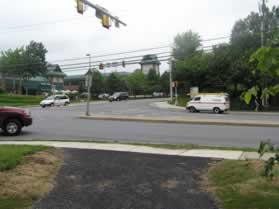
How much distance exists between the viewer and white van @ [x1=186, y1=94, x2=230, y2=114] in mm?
36344

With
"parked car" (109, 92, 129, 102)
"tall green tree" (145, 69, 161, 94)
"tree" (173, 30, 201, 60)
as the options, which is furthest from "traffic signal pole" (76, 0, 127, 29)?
"tall green tree" (145, 69, 161, 94)

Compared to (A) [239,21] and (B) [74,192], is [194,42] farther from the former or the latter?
(B) [74,192]

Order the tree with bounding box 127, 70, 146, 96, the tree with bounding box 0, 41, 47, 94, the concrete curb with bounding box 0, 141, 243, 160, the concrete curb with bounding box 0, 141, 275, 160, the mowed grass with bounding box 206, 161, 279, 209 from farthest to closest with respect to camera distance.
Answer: the tree with bounding box 127, 70, 146, 96, the tree with bounding box 0, 41, 47, 94, the concrete curb with bounding box 0, 141, 243, 160, the concrete curb with bounding box 0, 141, 275, 160, the mowed grass with bounding box 206, 161, 279, 209

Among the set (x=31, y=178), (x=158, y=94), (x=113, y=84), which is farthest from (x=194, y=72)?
(x=31, y=178)

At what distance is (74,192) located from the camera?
6.09 m

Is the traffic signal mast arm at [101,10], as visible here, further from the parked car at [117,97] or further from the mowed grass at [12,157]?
the parked car at [117,97]

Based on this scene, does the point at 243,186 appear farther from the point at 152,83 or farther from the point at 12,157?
the point at 152,83

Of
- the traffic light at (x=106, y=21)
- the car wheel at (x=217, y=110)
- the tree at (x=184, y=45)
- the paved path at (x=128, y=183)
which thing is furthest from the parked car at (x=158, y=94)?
the paved path at (x=128, y=183)

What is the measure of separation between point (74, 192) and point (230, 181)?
113 inches

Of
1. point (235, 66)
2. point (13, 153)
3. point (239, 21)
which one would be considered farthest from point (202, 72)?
Answer: point (13, 153)

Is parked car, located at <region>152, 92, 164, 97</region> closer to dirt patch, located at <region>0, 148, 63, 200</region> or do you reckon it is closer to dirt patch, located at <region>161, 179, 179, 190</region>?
dirt patch, located at <region>0, 148, 63, 200</region>

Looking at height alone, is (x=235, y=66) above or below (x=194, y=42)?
below

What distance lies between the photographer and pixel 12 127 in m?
15.6

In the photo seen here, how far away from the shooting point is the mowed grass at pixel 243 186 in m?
5.15
